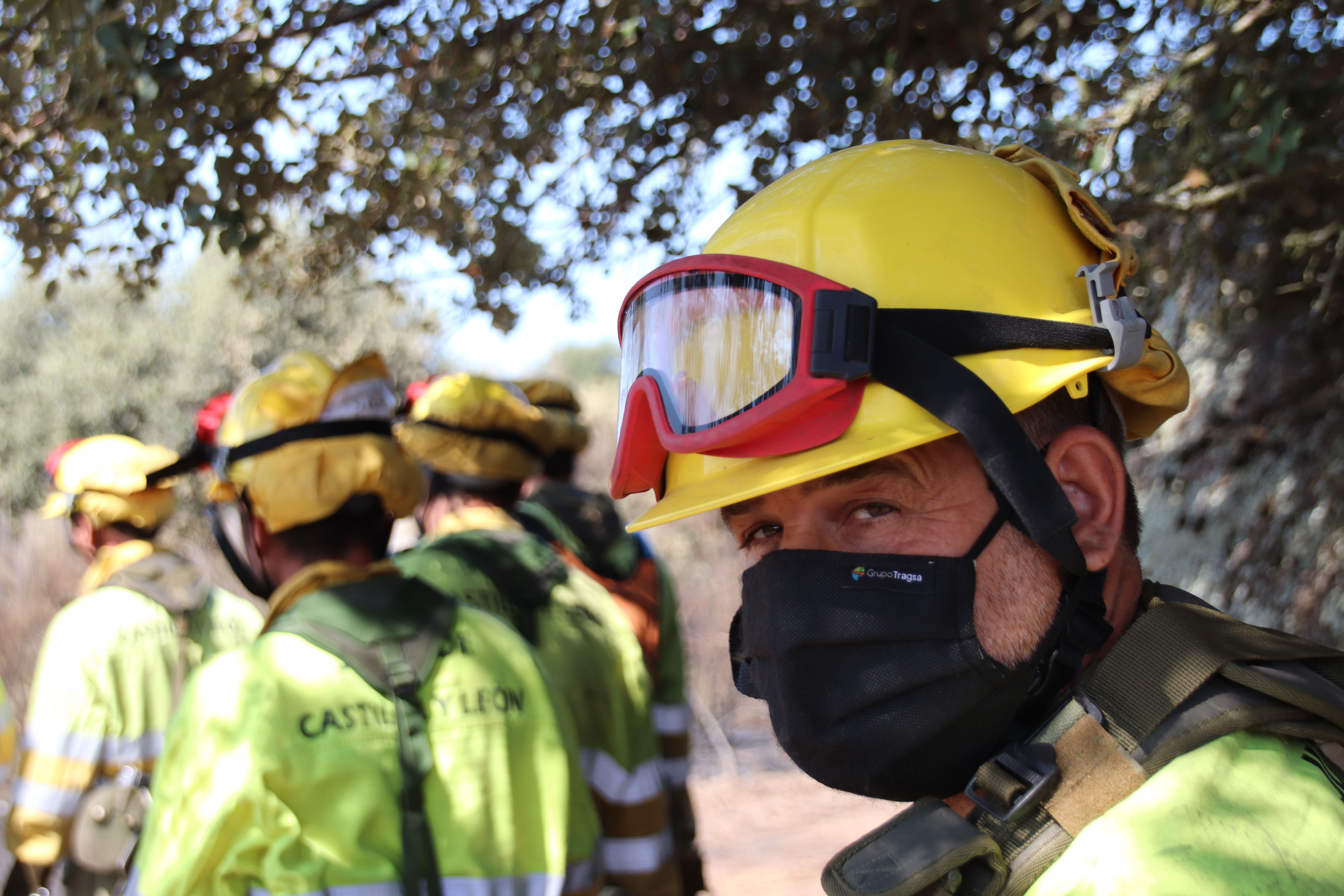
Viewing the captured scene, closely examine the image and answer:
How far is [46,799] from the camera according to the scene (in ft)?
13.0

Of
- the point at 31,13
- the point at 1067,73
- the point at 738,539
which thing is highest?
the point at 31,13

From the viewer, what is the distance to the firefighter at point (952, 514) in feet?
4.39

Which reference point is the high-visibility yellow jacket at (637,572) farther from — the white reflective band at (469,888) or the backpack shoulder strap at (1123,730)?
the backpack shoulder strap at (1123,730)

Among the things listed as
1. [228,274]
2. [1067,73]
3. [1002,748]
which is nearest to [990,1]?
[1067,73]

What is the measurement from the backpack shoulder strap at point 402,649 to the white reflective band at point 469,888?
1.4 inches

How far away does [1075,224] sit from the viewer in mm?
1664

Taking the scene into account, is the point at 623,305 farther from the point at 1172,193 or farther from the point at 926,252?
the point at 1172,193

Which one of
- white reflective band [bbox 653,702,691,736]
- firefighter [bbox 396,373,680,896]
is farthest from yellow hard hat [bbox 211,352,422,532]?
white reflective band [bbox 653,702,691,736]

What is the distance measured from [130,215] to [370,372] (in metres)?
1.03

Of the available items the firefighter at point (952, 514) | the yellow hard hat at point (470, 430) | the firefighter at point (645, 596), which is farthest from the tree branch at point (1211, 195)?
the firefighter at point (645, 596)

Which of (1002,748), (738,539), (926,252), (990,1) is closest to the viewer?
(1002,748)

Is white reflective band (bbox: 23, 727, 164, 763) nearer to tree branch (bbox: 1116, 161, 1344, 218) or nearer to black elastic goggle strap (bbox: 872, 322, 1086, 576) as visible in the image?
black elastic goggle strap (bbox: 872, 322, 1086, 576)

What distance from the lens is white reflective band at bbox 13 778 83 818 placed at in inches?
155

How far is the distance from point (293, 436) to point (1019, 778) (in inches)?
88.9
